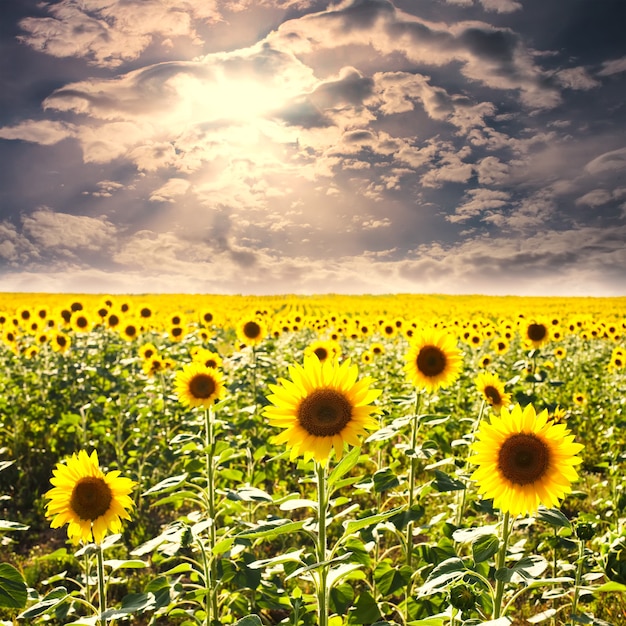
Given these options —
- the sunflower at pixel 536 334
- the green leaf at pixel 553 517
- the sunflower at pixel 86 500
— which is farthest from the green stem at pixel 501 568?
the sunflower at pixel 536 334

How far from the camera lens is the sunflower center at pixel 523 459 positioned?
2715 millimetres

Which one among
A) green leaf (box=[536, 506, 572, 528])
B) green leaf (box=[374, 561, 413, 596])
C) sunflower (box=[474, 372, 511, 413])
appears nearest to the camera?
green leaf (box=[536, 506, 572, 528])

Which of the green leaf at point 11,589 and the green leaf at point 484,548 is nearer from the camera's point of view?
the green leaf at point 11,589

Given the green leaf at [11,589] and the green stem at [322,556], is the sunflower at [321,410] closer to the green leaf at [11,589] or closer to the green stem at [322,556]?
the green stem at [322,556]

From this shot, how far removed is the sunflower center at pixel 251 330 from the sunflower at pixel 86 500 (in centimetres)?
524

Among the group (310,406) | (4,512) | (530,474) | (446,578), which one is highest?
(310,406)

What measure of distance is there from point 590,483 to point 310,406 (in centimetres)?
663

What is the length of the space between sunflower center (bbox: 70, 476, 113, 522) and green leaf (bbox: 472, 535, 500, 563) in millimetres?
A: 2112

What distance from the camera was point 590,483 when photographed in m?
7.64

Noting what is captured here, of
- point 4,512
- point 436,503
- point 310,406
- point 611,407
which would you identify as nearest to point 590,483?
point 436,503

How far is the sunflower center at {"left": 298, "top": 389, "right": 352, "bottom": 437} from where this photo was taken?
2.66 m

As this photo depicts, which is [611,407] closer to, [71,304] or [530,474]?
[530,474]

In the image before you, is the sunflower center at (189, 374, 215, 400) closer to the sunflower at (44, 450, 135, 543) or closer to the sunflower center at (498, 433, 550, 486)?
the sunflower at (44, 450, 135, 543)

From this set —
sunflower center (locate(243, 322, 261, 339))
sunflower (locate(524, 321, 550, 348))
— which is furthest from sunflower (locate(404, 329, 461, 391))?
sunflower center (locate(243, 322, 261, 339))
